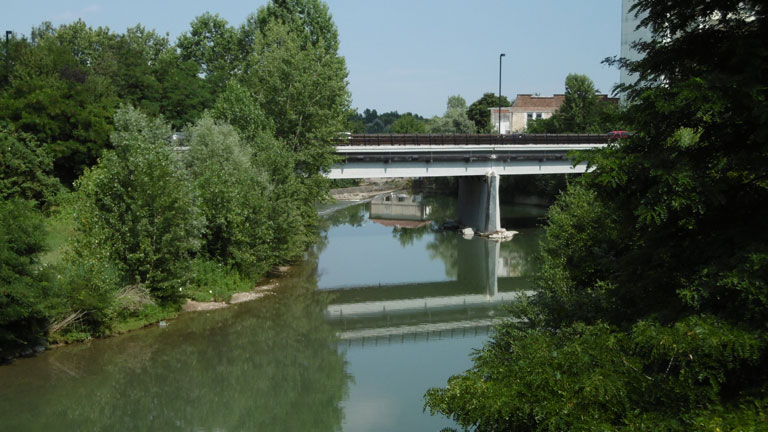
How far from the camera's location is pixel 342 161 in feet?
134

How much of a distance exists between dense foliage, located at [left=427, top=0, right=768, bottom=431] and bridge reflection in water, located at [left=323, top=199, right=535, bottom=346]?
34.0ft

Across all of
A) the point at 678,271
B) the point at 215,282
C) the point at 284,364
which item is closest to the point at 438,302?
the point at 215,282

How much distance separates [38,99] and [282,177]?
12.5 meters

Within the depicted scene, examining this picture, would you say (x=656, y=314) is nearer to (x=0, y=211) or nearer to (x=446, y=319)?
(x=0, y=211)

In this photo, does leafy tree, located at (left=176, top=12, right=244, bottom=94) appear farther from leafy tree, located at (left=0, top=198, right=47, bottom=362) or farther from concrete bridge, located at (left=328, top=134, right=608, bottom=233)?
leafy tree, located at (left=0, top=198, right=47, bottom=362)

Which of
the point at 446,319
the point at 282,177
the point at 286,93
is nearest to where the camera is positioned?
the point at 446,319

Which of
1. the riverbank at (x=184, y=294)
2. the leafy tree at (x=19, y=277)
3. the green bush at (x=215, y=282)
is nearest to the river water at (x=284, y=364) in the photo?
the riverbank at (x=184, y=294)

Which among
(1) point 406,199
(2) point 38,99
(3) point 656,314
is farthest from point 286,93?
(3) point 656,314

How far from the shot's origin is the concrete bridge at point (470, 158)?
41.9 m

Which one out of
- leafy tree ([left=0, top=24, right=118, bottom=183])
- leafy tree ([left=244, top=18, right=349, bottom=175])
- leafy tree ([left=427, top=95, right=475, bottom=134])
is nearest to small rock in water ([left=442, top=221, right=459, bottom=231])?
leafy tree ([left=244, top=18, right=349, bottom=175])

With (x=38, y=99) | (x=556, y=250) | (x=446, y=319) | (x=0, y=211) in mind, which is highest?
(x=38, y=99)

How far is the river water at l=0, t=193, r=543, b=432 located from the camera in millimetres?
15734

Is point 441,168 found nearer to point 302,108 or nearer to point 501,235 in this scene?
point 501,235

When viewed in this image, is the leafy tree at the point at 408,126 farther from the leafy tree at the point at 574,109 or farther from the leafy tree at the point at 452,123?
the leafy tree at the point at 574,109
